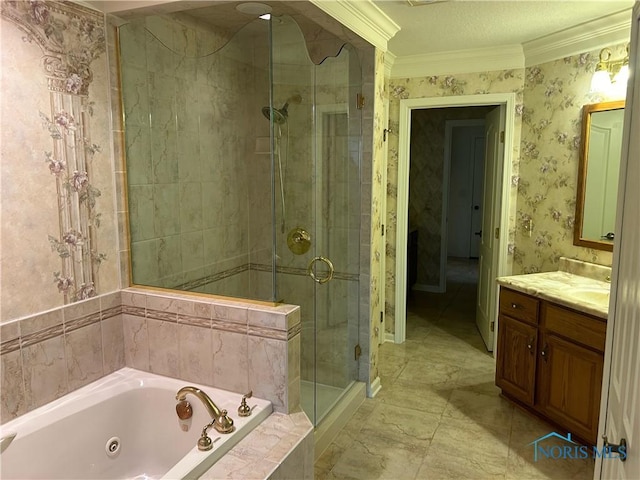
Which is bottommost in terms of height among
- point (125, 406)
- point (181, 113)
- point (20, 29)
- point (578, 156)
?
point (125, 406)

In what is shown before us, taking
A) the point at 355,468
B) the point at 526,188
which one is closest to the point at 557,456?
the point at 355,468

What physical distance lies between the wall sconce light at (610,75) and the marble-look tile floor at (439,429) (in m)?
2.11

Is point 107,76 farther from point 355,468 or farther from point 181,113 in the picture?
point 355,468

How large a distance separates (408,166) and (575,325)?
1.88 metres

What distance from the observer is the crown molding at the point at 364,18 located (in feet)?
7.77

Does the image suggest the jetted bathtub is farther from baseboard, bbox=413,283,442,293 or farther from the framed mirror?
baseboard, bbox=413,283,442,293

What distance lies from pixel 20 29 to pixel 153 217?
1.07 meters

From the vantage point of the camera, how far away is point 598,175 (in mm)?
2988

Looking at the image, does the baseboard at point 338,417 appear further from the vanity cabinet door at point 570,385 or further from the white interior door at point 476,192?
the white interior door at point 476,192

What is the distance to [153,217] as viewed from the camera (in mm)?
2566

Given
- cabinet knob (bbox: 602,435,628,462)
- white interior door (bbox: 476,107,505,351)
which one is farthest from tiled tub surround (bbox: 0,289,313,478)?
white interior door (bbox: 476,107,505,351)

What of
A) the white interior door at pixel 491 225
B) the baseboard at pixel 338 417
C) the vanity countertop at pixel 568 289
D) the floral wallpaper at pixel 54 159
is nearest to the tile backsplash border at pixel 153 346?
the floral wallpaper at pixel 54 159

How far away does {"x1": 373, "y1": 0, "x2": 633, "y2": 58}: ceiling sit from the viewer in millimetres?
2572

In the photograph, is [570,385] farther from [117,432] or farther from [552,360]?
[117,432]
